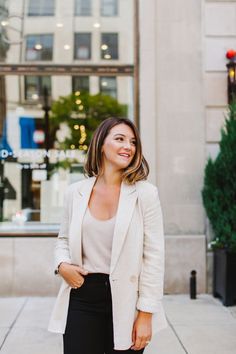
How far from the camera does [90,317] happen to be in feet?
8.26

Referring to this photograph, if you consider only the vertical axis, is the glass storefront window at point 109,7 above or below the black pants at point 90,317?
above

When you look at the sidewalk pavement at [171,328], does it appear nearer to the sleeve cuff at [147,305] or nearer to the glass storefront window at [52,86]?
the glass storefront window at [52,86]

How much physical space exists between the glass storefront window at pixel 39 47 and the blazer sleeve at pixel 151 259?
5825 mm

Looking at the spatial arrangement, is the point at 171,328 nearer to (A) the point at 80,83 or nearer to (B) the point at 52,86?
(A) the point at 80,83

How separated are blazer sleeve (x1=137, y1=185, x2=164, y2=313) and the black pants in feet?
0.64

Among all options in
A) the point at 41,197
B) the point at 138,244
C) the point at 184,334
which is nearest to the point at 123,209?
the point at 138,244

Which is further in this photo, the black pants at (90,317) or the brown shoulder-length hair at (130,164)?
the brown shoulder-length hair at (130,164)

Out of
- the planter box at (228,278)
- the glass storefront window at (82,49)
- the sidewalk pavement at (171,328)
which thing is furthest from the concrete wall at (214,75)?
the sidewalk pavement at (171,328)

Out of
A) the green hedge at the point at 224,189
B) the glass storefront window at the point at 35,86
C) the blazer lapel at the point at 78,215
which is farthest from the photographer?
the glass storefront window at the point at 35,86

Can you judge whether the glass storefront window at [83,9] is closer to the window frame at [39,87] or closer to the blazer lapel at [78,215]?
the window frame at [39,87]

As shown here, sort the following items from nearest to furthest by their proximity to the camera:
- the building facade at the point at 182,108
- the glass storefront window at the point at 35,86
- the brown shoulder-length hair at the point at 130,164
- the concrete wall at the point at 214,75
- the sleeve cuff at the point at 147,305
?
the sleeve cuff at the point at 147,305
the brown shoulder-length hair at the point at 130,164
the building facade at the point at 182,108
the concrete wall at the point at 214,75
the glass storefront window at the point at 35,86

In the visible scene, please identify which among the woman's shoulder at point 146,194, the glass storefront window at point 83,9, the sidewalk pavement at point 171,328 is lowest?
the sidewalk pavement at point 171,328

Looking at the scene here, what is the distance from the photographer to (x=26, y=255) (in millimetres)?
7172

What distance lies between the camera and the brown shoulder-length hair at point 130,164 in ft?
8.71
